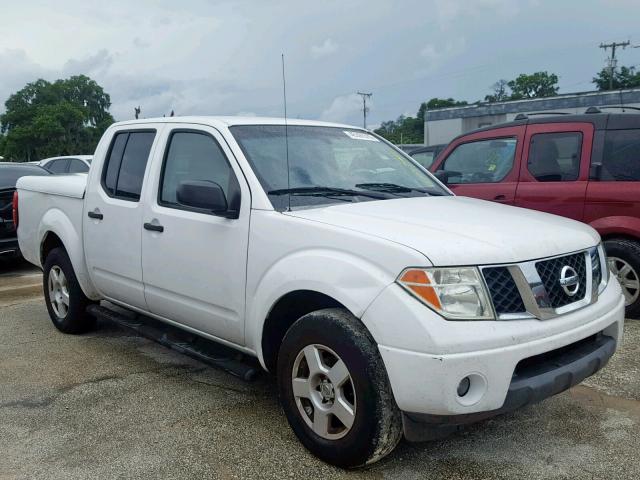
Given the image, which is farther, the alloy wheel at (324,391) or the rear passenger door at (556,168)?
the rear passenger door at (556,168)

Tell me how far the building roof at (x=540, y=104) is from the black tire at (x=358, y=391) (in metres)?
23.0

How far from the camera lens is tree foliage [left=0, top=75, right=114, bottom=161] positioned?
6700cm

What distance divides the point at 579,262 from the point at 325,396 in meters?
1.43

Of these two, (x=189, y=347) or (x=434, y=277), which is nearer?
(x=434, y=277)

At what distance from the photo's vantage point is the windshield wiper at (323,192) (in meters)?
3.60

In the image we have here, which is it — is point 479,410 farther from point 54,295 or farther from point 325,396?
point 54,295

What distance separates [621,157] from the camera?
562 centimetres

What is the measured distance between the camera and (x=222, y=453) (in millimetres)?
3311

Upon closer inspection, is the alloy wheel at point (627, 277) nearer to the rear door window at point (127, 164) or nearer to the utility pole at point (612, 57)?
the rear door window at point (127, 164)

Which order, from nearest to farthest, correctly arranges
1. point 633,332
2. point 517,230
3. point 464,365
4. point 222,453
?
point 464,365
point 517,230
point 222,453
point 633,332

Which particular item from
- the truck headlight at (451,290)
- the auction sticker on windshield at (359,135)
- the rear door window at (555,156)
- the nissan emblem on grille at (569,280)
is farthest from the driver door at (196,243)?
the rear door window at (555,156)

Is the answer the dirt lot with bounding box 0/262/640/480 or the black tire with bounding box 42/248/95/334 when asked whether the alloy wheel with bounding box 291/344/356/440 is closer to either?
the dirt lot with bounding box 0/262/640/480

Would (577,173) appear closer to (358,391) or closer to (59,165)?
(358,391)

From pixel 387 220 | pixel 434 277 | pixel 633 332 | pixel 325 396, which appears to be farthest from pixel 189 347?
pixel 633 332
